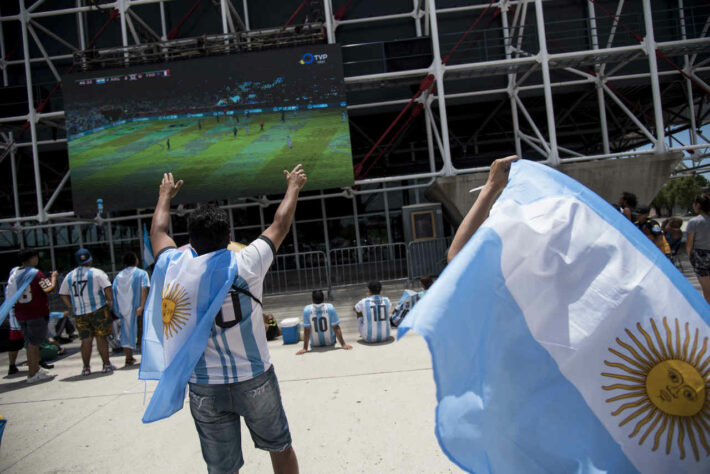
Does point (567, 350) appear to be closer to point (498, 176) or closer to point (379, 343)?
point (498, 176)

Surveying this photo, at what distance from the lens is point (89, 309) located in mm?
6273

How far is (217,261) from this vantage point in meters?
2.23

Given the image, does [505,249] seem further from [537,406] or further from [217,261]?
[217,261]

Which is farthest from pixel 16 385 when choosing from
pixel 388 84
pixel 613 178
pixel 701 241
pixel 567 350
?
pixel 613 178

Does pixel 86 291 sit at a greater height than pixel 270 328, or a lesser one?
greater

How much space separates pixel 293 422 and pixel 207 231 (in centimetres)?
243

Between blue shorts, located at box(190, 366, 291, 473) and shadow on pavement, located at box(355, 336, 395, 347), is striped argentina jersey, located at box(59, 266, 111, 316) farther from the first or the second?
blue shorts, located at box(190, 366, 291, 473)

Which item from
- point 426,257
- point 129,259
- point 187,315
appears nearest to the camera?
point 187,315

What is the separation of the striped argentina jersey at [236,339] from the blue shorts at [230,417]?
0.06 m

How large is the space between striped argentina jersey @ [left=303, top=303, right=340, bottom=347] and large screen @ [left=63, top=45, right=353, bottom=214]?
6085 mm

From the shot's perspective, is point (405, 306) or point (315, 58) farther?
point (315, 58)

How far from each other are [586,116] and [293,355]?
1707 cm

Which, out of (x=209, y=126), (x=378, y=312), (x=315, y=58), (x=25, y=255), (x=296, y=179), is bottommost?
(x=378, y=312)

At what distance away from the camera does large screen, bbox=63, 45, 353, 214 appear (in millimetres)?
12062
